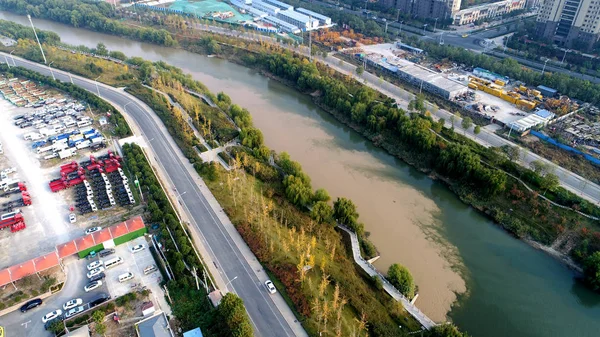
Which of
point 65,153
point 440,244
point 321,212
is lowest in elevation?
point 440,244

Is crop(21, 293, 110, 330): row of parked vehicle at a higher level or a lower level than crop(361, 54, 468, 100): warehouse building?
lower

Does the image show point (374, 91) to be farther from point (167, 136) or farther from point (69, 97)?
point (69, 97)

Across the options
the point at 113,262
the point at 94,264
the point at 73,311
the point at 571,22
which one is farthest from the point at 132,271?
the point at 571,22

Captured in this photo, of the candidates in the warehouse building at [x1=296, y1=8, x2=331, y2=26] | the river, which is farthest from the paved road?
the warehouse building at [x1=296, y1=8, x2=331, y2=26]

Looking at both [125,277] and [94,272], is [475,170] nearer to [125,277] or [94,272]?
[125,277]

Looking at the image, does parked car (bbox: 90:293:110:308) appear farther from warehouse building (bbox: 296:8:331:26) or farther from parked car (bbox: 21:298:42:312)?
warehouse building (bbox: 296:8:331:26)

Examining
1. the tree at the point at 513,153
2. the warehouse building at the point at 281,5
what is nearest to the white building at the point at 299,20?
the warehouse building at the point at 281,5
